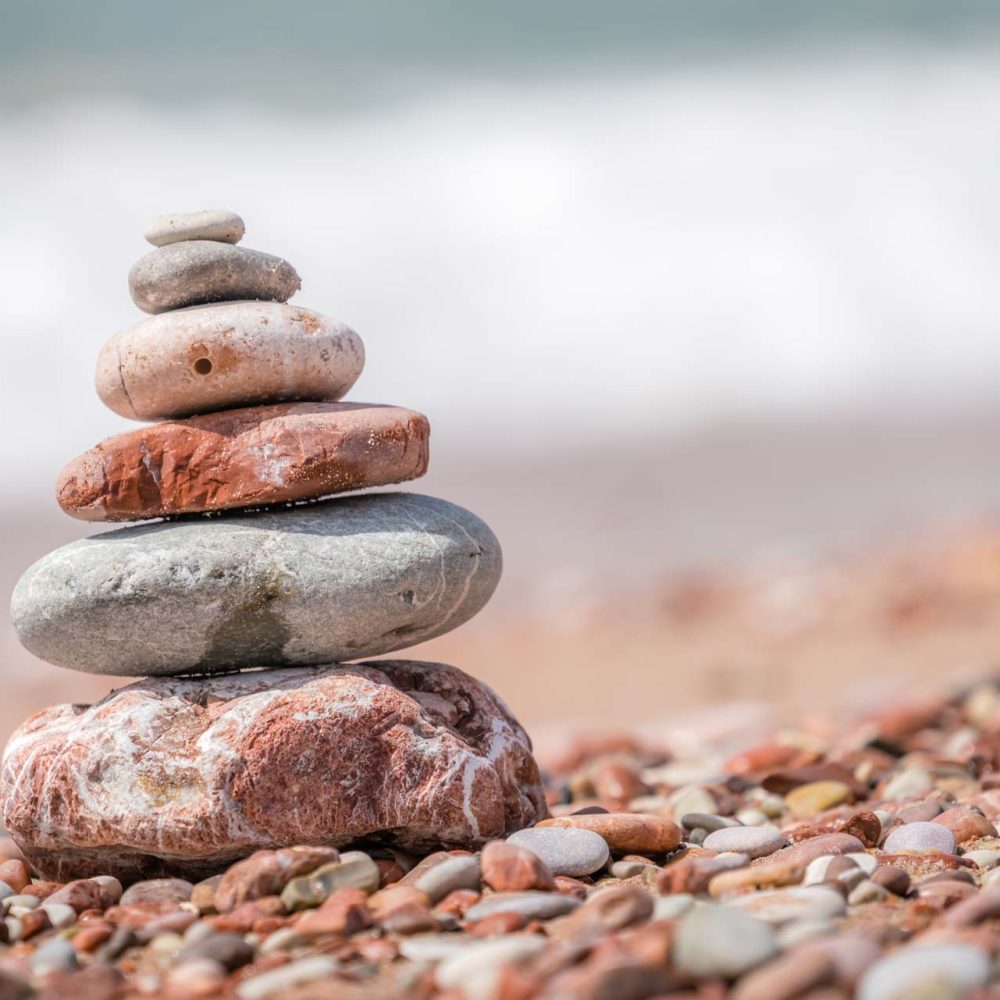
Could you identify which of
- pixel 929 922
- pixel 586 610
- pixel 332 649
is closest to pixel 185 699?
pixel 332 649

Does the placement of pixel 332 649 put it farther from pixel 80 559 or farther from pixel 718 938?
pixel 718 938

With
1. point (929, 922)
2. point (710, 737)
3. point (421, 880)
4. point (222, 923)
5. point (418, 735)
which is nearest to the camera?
point (929, 922)

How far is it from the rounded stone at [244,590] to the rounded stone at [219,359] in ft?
1.77

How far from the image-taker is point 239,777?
196 inches

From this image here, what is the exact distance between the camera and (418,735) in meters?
5.21

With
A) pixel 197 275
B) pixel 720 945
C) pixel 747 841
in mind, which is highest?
pixel 197 275

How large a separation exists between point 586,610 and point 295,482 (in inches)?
510

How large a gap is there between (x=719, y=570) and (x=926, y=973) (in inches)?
685

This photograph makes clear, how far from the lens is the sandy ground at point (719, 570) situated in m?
13.7

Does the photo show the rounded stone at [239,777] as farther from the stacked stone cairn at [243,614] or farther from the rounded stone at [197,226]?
the rounded stone at [197,226]

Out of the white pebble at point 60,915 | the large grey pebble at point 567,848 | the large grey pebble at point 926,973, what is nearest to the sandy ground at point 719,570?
the large grey pebble at point 567,848

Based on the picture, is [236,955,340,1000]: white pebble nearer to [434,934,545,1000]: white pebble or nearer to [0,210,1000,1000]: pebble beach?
[0,210,1000,1000]: pebble beach

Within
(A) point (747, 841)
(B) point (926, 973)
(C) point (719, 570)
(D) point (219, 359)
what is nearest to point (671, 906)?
(B) point (926, 973)

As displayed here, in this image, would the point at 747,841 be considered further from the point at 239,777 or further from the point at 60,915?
the point at 60,915
